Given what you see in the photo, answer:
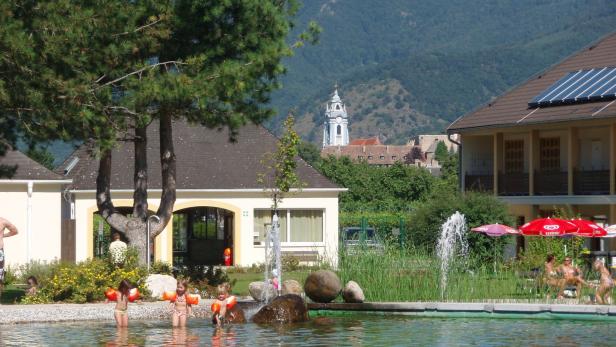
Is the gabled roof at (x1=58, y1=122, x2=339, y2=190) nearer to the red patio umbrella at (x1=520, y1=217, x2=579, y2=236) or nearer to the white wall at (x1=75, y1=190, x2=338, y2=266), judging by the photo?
the white wall at (x1=75, y1=190, x2=338, y2=266)

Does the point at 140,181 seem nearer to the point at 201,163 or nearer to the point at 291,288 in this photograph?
the point at 291,288

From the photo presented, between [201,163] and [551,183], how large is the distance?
41.1 feet

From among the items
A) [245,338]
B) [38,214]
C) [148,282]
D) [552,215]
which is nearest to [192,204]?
[38,214]

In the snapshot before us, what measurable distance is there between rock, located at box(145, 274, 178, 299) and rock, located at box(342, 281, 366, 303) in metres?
3.95

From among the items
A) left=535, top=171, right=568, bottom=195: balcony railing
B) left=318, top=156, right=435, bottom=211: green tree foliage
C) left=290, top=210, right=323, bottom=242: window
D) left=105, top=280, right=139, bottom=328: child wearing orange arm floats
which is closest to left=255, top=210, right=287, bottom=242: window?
left=290, top=210, right=323, bottom=242: window

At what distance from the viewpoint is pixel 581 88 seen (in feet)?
143

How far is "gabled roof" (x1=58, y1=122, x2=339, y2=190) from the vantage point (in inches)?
1813

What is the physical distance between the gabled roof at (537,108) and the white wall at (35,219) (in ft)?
51.9

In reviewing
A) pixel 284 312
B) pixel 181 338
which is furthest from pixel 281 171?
pixel 181 338

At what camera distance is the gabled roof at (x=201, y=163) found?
4606cm

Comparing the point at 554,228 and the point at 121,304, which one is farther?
the point at 554,228

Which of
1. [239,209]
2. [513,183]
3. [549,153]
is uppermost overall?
[549,153]

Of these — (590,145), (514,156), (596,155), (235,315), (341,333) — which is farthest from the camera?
(514,156)

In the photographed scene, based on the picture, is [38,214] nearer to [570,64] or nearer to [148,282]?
[148,282]
